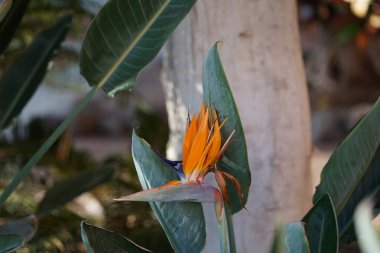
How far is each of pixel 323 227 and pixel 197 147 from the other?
0.21 m

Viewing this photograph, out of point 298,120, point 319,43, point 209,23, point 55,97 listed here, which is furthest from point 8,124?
point 55,97

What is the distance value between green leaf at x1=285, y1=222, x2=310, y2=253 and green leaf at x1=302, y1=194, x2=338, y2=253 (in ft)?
0.34

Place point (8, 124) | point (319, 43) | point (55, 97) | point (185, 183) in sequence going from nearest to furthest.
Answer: point (185, 183)
point (8, 124)
point (319, 43)
point (55, 97)

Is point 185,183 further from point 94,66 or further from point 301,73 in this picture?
point 301,73

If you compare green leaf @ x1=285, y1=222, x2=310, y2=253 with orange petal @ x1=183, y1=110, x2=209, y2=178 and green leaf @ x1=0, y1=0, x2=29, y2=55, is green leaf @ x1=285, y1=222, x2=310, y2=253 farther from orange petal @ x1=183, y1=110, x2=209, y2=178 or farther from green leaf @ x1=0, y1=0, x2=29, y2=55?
green leaf @ x1=0, y1=0, x2=29, y2=55

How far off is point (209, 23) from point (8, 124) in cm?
50

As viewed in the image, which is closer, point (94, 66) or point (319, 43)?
point (94, 66)

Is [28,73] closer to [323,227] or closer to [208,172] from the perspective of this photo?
[208,172]

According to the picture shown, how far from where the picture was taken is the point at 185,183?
79cm

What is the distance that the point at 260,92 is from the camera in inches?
46.1

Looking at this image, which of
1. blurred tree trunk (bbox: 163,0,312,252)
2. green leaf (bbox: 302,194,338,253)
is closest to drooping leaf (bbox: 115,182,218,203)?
green leaf (bbox: 302,194,338,253)

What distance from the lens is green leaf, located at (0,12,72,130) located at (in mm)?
1387

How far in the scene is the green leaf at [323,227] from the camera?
848mm

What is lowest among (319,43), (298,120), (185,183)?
(185,183)
